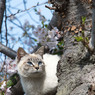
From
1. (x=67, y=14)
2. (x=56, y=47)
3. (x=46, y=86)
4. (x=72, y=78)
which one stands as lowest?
(x=46, y=86)

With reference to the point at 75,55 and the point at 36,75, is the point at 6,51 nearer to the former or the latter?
the point at 36,75

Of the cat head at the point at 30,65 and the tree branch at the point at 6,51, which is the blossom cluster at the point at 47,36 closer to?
the cat head at the point at 30,65

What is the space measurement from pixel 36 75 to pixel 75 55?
1.91ft

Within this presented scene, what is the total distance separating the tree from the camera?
1.50 meters

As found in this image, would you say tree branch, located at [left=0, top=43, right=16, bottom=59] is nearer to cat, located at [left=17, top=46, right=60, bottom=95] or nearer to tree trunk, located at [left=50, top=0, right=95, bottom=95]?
cat, located at [left=17, top=46, right=60, bottom=95]

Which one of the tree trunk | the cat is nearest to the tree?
the tree trunk

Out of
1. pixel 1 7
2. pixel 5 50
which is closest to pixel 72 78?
pixel 5 50

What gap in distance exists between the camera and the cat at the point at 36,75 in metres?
2.05

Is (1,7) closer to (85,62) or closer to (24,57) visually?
(24,57)

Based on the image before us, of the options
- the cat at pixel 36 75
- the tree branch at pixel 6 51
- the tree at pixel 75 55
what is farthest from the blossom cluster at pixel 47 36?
the tree branch at pixel 6 51

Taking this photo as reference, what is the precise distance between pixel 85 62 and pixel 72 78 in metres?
0.20

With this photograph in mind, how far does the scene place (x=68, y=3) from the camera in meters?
2.17

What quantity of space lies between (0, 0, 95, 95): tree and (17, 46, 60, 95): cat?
285 mm

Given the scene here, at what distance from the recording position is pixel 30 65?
2.13 m
